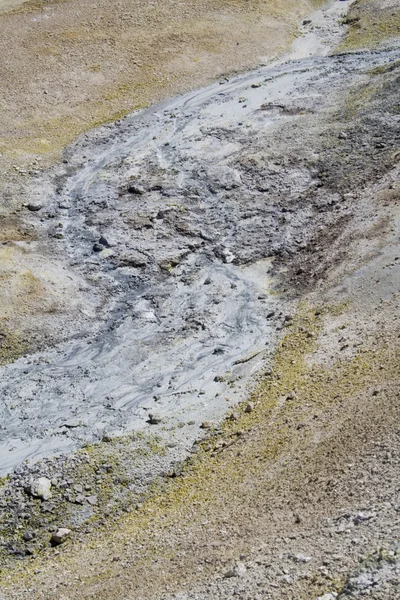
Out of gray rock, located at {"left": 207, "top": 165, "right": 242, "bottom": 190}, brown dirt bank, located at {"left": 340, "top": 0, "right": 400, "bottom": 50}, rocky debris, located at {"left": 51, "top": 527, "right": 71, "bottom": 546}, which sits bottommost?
rocky debris, located at {"left": 51, "top": 527, "right": 71, "bottom": 546}

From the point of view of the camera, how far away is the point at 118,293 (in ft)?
85.1

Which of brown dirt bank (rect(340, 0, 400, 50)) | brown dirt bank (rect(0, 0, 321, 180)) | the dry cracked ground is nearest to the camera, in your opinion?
the dry cracked ground

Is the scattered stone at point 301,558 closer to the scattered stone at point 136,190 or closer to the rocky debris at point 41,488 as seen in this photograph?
the rocky debris at point 41,488

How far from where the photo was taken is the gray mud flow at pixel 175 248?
21.5 m

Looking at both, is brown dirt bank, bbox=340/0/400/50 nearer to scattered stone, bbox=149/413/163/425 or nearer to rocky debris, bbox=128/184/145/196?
rocky debris, bbox=128/184/145/196

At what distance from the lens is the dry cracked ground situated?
15.4m

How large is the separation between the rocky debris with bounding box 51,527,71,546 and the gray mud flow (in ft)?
9.33

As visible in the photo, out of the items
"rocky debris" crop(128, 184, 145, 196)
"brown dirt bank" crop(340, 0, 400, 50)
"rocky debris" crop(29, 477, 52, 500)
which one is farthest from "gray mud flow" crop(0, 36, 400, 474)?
"brown dirt bank" crop(340, 0, 400, 50)

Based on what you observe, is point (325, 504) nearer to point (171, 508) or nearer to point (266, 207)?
point (171, 508)

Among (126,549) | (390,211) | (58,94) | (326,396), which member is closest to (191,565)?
(126,549)

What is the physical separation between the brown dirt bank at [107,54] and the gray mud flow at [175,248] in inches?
63.9

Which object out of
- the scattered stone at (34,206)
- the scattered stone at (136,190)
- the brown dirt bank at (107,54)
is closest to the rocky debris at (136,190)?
the scattered stone at (136,190)

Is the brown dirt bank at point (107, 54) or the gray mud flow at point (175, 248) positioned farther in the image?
the brown dirt bank at point (107, 54)

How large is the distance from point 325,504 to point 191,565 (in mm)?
2824
